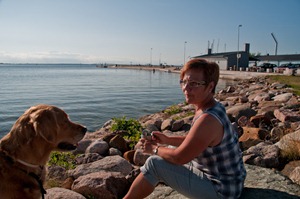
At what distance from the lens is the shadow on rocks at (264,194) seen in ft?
11.8

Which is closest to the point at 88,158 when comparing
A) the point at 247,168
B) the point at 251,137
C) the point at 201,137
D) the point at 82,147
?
the point at 82,147

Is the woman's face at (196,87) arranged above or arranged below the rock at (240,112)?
above

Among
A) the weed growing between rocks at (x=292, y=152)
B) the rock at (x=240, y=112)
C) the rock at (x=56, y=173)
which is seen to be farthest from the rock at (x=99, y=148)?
the rock at (x=240, y=112)

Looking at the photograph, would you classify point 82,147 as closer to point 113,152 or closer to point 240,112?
point 113,152

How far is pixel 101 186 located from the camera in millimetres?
4766

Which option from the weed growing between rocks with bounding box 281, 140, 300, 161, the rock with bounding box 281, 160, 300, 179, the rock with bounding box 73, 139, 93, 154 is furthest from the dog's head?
the rock with bounding box 73, 139, 93, 154

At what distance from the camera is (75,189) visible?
4.91 metres

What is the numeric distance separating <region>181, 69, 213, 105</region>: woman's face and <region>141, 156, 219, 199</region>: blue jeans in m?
0.85

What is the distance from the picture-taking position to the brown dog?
3279 mm

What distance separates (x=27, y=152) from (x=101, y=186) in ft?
5.65

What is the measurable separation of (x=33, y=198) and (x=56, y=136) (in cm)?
77

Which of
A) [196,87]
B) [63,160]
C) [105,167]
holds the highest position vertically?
[196,87]

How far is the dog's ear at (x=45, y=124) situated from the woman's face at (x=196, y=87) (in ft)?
5.49

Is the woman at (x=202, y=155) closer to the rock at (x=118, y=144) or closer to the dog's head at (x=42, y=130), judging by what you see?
the dog's head at (x=42, y=130)
